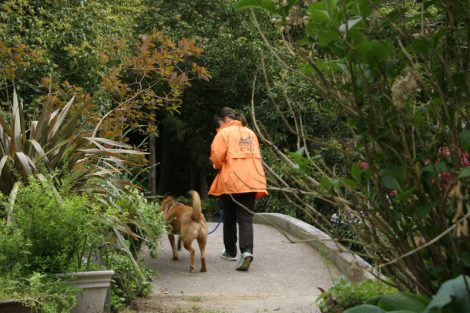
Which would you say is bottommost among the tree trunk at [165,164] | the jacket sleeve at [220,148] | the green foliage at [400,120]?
the tree trunk at [165,164]

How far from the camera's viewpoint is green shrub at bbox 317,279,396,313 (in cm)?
465

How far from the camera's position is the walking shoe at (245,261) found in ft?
32.0

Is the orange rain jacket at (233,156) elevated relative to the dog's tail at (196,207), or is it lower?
elevated

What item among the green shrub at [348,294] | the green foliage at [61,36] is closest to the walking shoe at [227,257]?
the green foliage at [61,36]

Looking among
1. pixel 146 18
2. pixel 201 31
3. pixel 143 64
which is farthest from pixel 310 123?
pixel 143 64

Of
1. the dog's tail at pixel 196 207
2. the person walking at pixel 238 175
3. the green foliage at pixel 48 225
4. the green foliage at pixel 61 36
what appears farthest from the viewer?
the green foliage at pixel 61 36

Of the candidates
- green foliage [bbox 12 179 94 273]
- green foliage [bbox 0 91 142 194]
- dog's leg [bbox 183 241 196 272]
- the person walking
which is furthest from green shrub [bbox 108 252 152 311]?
the person walking

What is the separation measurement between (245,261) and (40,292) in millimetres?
4555

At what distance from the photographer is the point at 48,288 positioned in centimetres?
562

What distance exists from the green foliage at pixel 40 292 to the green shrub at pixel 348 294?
6.20 ft

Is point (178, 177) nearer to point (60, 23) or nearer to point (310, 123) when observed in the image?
Answer: point (310, 123)

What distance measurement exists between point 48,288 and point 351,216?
7.99ft

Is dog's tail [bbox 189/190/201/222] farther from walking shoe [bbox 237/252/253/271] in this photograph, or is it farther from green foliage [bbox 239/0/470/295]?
green foliage [bbox 239/0/470/295]

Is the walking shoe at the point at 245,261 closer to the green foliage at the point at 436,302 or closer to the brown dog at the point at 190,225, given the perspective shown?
the brown dog at the point at 190,225
